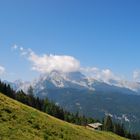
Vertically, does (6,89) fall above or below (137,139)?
above

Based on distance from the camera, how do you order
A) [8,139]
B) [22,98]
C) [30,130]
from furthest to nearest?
1. [22,98]
2. [30,130]
3. [8,139]

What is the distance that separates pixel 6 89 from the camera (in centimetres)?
15375

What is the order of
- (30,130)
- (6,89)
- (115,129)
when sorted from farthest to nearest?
1. (115,129)
2. (6,89)
3. (30,130)

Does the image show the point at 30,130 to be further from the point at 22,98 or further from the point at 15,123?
the point at 22,98

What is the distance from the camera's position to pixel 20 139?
40312mm

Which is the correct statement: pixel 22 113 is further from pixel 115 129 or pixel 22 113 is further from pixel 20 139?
pixel 115 129

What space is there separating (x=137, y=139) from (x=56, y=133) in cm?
15680

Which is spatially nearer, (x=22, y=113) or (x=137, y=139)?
(x=22, y=113)

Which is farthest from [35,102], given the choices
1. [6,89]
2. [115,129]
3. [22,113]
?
[22,113]

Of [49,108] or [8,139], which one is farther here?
[49,108]

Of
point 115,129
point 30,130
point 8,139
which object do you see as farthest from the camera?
point 115,129

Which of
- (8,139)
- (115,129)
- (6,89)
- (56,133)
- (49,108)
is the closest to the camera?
(8,139)

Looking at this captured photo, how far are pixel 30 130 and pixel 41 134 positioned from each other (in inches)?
67.1

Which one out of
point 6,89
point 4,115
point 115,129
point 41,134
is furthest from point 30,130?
point 115,129
